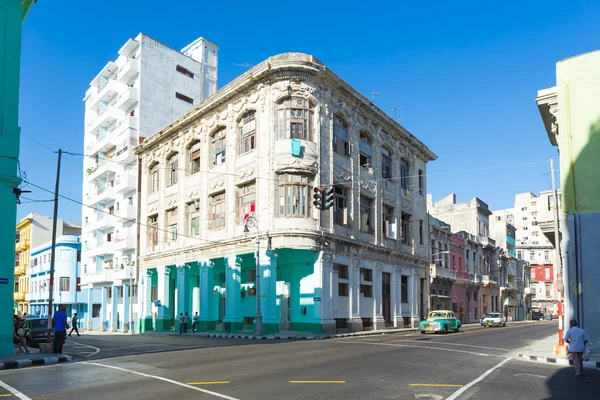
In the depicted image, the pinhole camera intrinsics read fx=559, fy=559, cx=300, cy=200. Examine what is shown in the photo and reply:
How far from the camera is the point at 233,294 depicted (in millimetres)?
36281

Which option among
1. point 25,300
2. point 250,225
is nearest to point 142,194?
point 250,225

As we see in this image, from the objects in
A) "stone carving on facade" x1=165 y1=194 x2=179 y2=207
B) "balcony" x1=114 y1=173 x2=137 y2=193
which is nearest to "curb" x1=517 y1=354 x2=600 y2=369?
"stone carving on facade" x1=165 y1=194 x2=179 y2=207

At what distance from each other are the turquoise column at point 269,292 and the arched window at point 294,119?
750 centimetres

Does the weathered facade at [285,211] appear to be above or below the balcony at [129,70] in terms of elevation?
below

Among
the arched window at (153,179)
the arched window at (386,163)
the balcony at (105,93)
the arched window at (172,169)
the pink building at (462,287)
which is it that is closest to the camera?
the arched window at (386,163)

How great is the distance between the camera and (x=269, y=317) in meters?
33.3

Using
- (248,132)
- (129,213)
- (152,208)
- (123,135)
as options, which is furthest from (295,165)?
(123,135)

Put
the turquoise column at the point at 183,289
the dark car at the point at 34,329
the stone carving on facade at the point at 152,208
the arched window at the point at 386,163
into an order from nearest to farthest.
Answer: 1. the dark car at the point at 34,329
2. the turquoise column at the point at 183,289
3. the arched window at the point at 386,163
4. the stone carving on facade at the point at 152,208

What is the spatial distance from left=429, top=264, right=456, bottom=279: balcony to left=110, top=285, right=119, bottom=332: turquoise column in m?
29.9

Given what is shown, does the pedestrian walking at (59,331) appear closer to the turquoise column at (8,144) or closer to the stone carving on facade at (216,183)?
the turquoise column at (8,144)

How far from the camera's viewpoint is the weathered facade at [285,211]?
1351 inches

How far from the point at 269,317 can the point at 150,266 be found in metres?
17.1

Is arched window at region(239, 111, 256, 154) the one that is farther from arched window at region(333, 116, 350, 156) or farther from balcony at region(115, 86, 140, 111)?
balcony at region(115, 86, 140, 111)

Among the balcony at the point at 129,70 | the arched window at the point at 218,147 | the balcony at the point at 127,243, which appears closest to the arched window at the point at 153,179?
the balcony at the point at 127,243
